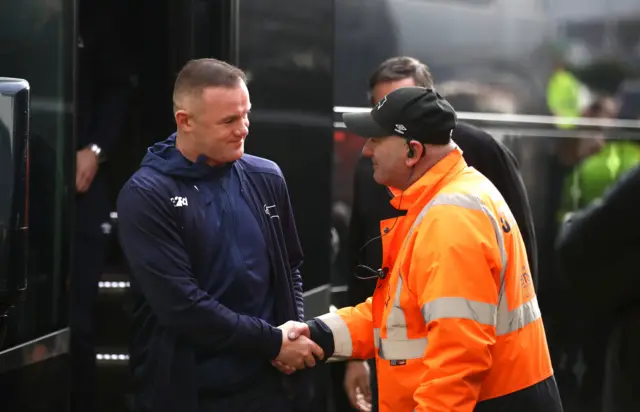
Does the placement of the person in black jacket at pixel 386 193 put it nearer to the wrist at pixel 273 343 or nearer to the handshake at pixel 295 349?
the handshake at pixel 295 349

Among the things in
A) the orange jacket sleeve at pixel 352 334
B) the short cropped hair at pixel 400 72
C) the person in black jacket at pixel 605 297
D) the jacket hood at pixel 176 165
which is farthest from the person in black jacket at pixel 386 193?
the person in black jacket at pixel 605 297

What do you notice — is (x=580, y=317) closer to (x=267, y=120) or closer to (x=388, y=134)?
(x=267, y=120)

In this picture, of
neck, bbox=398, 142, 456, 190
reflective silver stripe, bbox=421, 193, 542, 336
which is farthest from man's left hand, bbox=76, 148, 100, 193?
reflective silver stripe, bbox=421, 193, 542, 336

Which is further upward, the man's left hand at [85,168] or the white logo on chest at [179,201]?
the white logo on chest at [179,201]

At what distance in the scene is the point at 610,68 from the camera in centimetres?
712

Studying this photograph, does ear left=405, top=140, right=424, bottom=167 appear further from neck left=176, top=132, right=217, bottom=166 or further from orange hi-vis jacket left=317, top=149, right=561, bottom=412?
neck left=176, top=132, right=217, bottom=166

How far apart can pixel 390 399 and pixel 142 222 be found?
885mm

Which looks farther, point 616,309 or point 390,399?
point 616,309

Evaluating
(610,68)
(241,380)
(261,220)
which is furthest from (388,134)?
(610,68)

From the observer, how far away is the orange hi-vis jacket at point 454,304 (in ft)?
10.3

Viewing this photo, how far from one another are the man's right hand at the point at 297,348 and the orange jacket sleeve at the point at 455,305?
0.65m

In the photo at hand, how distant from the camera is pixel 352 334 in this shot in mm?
3963

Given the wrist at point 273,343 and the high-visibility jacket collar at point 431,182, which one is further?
the wrist at point 273,343

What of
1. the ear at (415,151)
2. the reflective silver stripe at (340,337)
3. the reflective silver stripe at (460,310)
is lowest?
the reflective silver stripe at (340,337)
